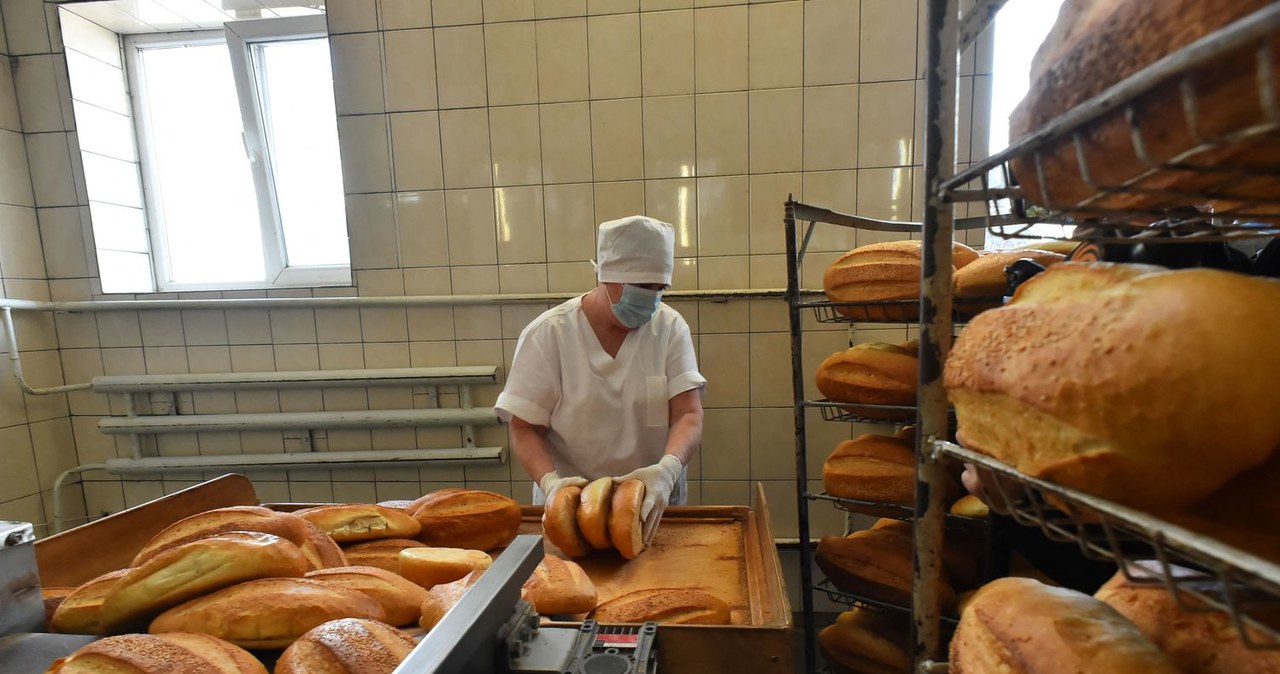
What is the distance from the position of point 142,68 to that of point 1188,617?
3960 mm

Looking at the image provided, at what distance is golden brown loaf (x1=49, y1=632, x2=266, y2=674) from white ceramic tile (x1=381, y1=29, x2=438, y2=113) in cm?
221

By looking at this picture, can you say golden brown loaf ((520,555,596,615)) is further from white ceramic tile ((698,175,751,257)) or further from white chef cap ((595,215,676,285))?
white ceramic tile ((698,175,751,257))

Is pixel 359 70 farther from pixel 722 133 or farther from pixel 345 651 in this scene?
pixel 345 651

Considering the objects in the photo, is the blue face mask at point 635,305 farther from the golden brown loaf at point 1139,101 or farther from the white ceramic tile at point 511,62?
the golden brown loaf at point 1139,101

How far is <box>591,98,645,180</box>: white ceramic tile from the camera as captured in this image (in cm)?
221

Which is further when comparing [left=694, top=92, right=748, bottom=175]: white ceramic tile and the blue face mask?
[left=694, top=92, right=748, bottom=175]: white ceramic tile

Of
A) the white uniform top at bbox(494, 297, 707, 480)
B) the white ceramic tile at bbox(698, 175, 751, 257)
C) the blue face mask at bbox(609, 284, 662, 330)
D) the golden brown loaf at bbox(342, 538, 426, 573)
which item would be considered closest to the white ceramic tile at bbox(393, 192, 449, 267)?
the white uniform top at bbox(494, 297, 707, 480)

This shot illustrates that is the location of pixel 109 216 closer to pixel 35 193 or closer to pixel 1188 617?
pixel 35 193

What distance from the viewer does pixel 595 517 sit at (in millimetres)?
1098

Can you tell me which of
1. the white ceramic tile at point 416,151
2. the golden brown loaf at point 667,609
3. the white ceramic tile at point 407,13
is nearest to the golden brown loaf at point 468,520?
the golden brown loaf at point 667,609

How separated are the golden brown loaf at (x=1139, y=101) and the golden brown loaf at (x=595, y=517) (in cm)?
94

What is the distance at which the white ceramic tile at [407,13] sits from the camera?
7.31 ft

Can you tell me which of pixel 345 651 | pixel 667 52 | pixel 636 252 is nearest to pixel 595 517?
pixel 345 651

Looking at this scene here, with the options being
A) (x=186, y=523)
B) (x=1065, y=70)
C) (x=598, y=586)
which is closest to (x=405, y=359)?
(x=186, y=523)
